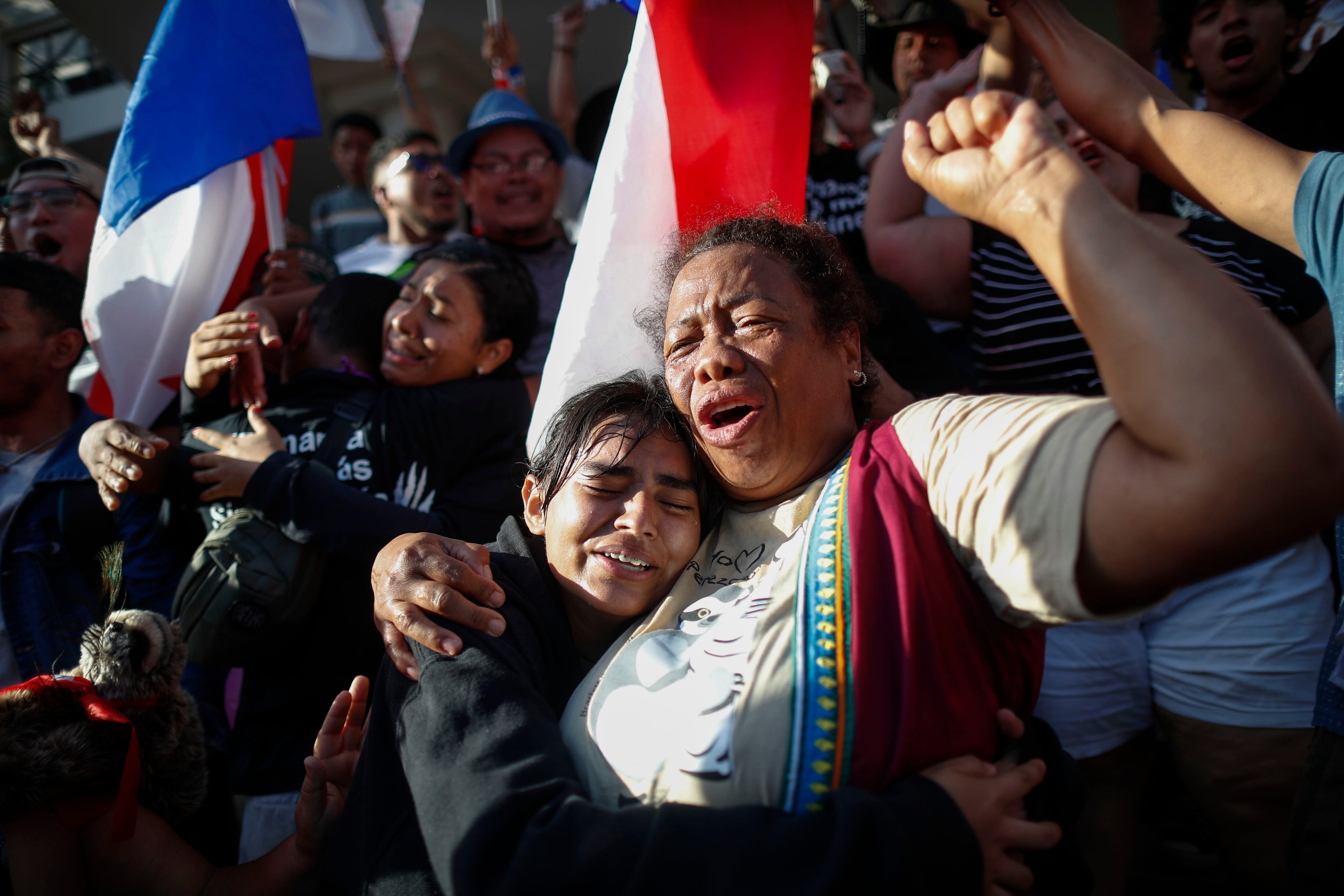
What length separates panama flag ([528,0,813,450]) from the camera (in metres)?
2.52

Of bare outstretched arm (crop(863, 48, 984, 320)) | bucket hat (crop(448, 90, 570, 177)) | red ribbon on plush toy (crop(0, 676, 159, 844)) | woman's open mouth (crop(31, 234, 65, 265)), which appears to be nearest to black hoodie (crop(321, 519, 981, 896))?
red ribbon on plush toy (crop(0, 676, 159, 844))

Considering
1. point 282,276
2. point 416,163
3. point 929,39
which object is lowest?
point 282,276

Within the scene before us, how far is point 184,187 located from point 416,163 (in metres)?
1.42

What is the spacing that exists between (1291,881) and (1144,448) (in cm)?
118

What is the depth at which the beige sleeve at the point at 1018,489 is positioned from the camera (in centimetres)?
111

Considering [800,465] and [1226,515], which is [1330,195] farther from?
[800,465]

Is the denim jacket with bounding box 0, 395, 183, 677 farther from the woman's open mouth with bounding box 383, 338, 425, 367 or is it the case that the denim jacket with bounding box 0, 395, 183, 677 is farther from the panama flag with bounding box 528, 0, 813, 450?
the panama flag with bounding box 528, 0, 813, 450

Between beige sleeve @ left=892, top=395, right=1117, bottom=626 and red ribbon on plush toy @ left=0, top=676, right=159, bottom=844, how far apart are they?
1.80 m

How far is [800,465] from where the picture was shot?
1.76 m

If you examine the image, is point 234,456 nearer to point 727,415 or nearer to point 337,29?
point 727,415

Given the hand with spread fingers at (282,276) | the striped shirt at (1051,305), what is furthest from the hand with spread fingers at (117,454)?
the striped shirt at (1051,305)

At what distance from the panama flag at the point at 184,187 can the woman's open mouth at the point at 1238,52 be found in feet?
11.5

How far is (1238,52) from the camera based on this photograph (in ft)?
9.82

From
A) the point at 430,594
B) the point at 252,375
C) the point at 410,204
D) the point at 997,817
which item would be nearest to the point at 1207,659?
the point at 997,817
